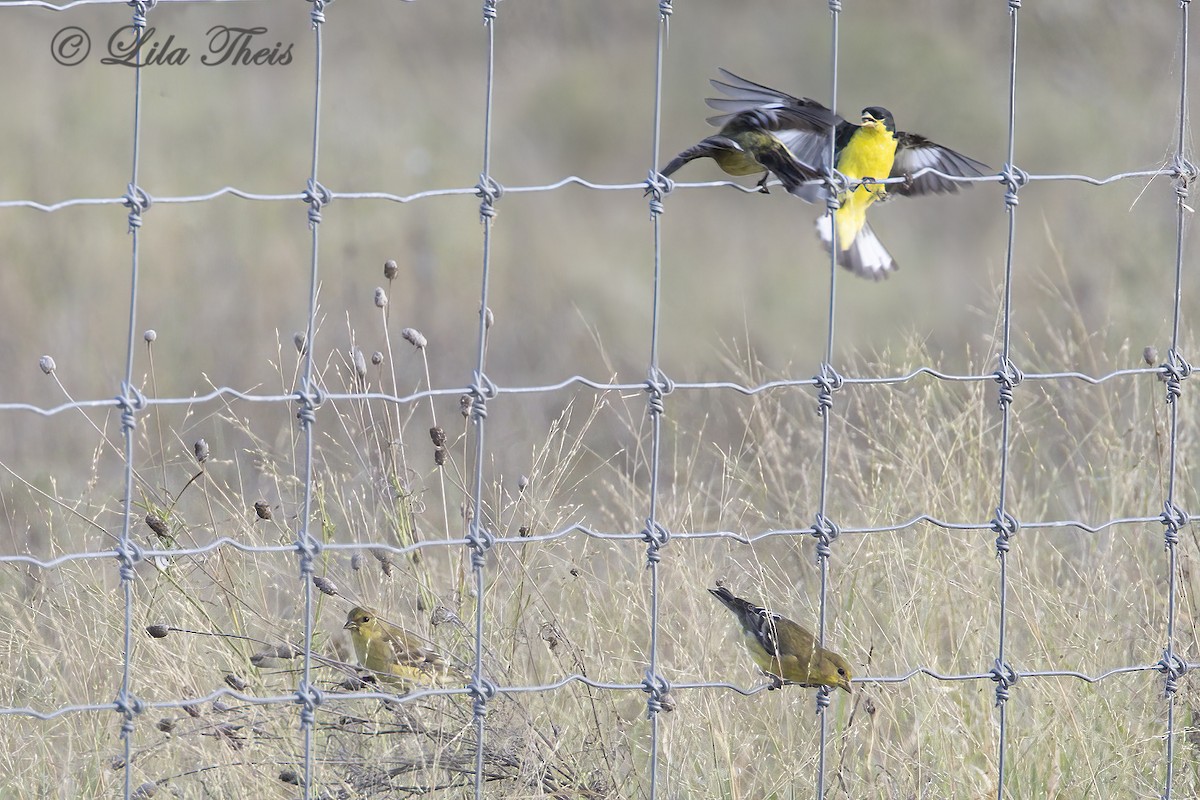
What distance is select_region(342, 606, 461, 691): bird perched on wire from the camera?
3.09 meters

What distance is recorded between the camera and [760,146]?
3.02 meters

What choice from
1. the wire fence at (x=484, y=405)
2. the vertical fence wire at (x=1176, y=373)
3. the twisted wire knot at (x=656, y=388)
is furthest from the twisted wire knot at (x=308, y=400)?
the vertical fence wire at (x=1176, y=373)

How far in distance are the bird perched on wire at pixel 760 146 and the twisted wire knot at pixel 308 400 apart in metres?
0.74

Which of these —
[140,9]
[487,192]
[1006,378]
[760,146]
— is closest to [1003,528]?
[1006,378]

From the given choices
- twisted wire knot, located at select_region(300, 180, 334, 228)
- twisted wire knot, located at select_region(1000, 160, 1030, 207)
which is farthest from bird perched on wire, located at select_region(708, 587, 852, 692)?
twisted wire knot, located at select_region(300, 180, 334, 228)

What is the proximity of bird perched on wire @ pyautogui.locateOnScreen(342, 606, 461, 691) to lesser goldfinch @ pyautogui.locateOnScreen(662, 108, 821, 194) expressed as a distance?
1.07m

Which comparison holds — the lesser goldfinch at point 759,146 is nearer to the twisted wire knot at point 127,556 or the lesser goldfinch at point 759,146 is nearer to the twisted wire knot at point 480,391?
the twisted wire knot at point 480,391

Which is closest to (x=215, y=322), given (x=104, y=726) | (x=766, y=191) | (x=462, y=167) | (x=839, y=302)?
(x=462, y=167)

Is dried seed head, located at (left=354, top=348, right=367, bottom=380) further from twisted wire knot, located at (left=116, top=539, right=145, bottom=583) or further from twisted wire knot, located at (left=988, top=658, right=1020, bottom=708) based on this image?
twisted wire knot, located at (left=988, top=658, right=1020, bottom=708)

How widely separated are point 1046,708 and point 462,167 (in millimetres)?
9193

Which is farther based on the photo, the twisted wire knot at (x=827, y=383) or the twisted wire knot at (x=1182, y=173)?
the twisted wire knot at (x=1182, y=173)

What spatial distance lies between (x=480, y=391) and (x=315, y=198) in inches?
15.9

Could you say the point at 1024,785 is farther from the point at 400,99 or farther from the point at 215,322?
the point at 400,99

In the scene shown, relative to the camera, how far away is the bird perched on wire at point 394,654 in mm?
3094
